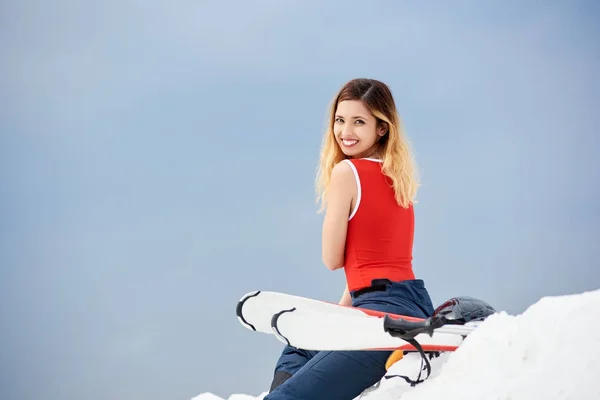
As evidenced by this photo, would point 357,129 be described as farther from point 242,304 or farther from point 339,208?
point 242,304

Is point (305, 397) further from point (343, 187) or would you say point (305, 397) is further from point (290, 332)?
point (343, 187)

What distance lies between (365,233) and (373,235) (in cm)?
3

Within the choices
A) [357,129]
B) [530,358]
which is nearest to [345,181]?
[357,129]

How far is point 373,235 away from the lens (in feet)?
9.06

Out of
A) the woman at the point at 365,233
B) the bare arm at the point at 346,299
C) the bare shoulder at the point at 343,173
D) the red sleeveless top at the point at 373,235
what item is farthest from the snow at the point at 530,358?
the bare shoulder at the point at 343,173

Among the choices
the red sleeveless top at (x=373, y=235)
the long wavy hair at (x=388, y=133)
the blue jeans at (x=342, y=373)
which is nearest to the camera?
the blue jeans at (x=342, y=373)

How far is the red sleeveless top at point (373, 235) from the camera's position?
2760 millimetres

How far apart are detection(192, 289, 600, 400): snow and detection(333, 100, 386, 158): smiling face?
102 cm

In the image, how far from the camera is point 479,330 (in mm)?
2383

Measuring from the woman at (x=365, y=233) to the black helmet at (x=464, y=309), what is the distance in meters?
0.12

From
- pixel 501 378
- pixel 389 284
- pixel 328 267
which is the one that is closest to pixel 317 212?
pixel 328 267

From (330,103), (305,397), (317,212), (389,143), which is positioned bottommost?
(305,397)

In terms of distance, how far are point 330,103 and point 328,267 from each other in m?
0.80

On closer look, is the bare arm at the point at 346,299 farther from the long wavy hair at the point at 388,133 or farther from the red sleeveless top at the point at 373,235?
the long wavy hair at the point at 388,133
